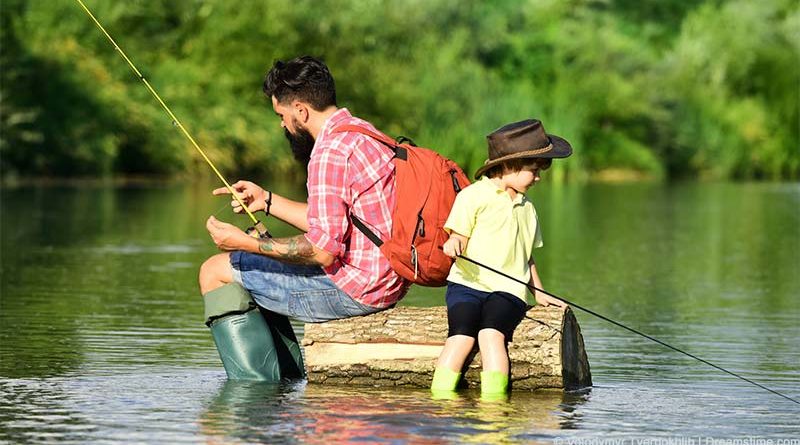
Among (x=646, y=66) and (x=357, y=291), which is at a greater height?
(x=646, y=66)

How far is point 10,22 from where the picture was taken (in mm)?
37219

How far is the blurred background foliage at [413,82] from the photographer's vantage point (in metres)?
38.1

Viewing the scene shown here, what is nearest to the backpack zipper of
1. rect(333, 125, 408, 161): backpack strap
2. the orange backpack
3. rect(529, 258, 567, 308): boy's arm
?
the orange backpack

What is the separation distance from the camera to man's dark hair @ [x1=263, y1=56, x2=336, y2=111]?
25.1ft

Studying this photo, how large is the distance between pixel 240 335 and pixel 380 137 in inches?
42.2

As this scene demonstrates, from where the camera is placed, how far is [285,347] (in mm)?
8266

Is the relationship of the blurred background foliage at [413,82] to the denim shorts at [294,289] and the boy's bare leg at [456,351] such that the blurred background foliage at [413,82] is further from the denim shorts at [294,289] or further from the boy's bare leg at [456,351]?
A: the boy's bare leg at [456,351]

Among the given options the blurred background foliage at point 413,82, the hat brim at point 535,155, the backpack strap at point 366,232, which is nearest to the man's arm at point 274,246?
the backpack strap at point 366,232

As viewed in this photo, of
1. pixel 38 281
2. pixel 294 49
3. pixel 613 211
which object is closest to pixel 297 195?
pixel 613 211

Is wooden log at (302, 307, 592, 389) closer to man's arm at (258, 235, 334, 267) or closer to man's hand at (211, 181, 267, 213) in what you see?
man's arm at (258, 235, 334, 267)

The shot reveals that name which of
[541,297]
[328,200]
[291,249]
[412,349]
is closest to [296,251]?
[291,249]

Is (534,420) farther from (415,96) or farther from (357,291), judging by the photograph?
(415,96)

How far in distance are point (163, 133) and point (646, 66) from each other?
1816 cm

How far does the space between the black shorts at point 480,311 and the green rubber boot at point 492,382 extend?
0.53 ft
